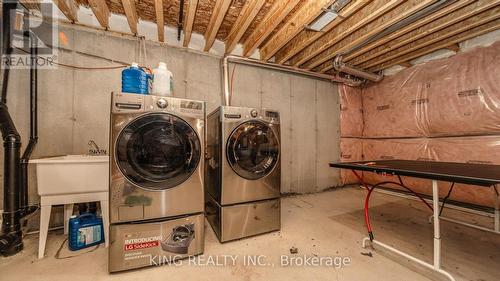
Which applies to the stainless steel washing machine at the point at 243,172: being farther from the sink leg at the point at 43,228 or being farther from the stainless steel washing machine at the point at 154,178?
the sink leg at the point at 43,228

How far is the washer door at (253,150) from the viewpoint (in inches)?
74.1

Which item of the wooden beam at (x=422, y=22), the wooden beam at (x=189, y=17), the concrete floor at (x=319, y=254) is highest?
the wooden beam at (x=189, y=17)

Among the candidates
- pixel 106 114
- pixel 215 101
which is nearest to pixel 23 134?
pixel 106 114

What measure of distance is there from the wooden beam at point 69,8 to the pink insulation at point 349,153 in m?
4.49

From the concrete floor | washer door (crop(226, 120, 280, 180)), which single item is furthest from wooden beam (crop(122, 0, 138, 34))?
the concrete floor

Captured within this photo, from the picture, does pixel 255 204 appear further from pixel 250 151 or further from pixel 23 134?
pixel 23 134

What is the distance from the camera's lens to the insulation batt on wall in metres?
2.52

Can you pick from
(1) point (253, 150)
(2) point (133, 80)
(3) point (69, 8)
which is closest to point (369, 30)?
(1) point (253, 150)

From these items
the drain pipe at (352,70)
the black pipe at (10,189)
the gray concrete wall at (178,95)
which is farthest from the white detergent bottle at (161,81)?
the drain pipe at (352,70)

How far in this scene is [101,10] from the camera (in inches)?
80.3

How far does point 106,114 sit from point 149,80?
1087 millimetres

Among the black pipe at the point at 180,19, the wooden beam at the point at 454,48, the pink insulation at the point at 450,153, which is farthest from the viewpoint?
the wooden beam at the point at 454,48

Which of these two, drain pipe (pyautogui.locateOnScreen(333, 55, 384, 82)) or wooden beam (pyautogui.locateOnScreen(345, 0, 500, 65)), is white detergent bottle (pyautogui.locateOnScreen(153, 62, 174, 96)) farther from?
wooden beam (pyautogui.locateOnScreen(345, 0, 500, 65))

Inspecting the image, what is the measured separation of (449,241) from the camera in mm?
1871
